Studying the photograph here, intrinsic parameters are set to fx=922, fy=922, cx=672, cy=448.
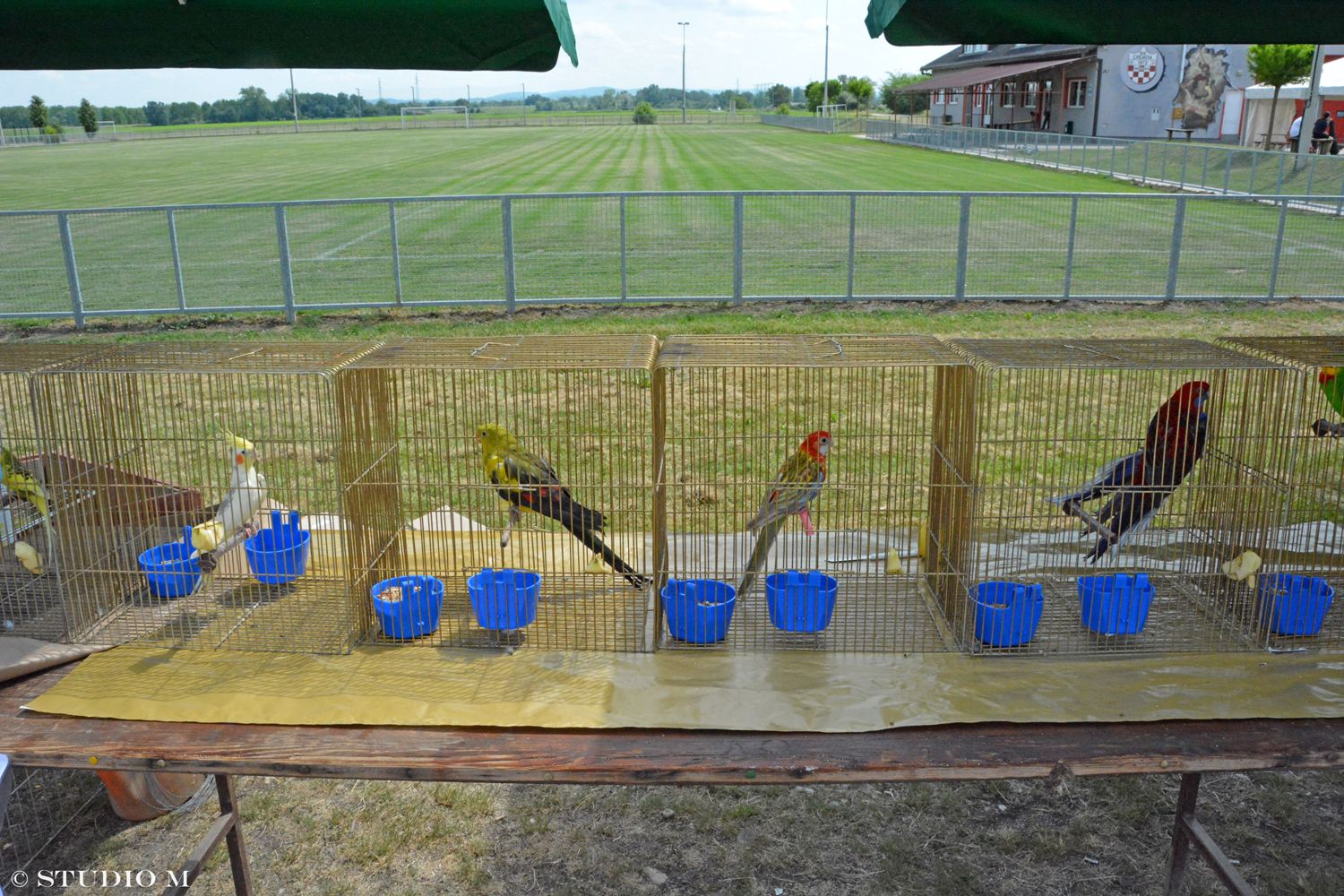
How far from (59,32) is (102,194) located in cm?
2703

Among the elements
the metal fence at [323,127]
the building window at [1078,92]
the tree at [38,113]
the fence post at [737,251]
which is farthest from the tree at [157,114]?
the fence post at [737,251]

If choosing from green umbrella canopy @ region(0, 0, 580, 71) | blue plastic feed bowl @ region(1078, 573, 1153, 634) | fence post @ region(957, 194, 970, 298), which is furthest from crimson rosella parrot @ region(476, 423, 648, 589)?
fence post @ region(957, 194, 970, 298)

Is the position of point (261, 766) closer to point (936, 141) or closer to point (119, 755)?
point (119, 755)

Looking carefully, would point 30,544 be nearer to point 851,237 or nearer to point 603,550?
point 603,550

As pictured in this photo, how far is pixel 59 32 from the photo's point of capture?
3070 mm

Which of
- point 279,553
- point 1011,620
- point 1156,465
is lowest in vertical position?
point 1011,620

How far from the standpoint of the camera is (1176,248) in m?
10.9

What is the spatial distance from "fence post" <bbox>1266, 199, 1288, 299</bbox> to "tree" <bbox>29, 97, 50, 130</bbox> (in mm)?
76762

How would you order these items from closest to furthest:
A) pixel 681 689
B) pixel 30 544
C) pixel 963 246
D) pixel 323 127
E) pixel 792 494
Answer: pixel 681 689, pixel 792 494, pixel 30 544, pixel 963 246, pixel 323 127

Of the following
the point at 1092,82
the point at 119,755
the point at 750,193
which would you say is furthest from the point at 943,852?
the point at 1092,82

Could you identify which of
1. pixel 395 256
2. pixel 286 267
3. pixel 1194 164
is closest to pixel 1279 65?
pixel 1194 164

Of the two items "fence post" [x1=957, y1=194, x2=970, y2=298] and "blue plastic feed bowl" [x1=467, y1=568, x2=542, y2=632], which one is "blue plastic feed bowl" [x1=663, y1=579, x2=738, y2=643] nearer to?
"blue plastic feed bowl" [x1=467, y1=568, x2=542, y2=632]

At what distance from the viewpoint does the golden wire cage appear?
3639 millimetres

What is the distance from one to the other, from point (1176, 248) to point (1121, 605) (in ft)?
29.2
